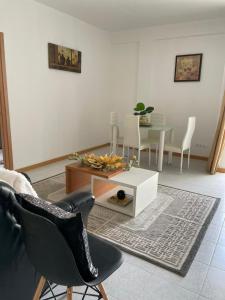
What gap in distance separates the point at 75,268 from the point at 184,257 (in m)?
1.30

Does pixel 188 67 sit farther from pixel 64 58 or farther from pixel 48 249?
pixel 48 249

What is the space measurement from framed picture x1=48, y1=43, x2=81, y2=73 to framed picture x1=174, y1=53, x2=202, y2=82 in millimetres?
1973

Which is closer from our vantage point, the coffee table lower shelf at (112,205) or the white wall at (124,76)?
the coffee table lower shelf at (112,205)

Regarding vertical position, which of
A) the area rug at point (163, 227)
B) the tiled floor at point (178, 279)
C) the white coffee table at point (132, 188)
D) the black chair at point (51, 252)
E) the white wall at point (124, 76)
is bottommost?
the tiled floor at point (178, 279)

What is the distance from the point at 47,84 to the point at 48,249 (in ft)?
11.8

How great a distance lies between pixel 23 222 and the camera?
3.26 feet

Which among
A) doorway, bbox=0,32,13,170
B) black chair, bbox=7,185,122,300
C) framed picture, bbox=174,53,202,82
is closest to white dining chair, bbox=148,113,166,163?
framed picture, bbox=174,53,202,82

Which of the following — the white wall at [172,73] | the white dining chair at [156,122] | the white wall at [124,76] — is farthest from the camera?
the white wall at [124,76]

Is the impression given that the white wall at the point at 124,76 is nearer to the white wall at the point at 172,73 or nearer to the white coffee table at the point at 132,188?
the white wall at the point at 172,73

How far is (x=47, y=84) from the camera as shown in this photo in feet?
13.4

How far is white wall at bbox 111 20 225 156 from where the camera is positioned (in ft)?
14.5

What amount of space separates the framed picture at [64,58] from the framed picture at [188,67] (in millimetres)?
1973

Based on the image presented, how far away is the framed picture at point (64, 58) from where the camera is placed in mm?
4043

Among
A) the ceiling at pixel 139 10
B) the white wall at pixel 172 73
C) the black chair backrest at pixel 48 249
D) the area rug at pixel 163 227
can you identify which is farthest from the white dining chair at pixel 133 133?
the black chair backrest at pixel 48 249
